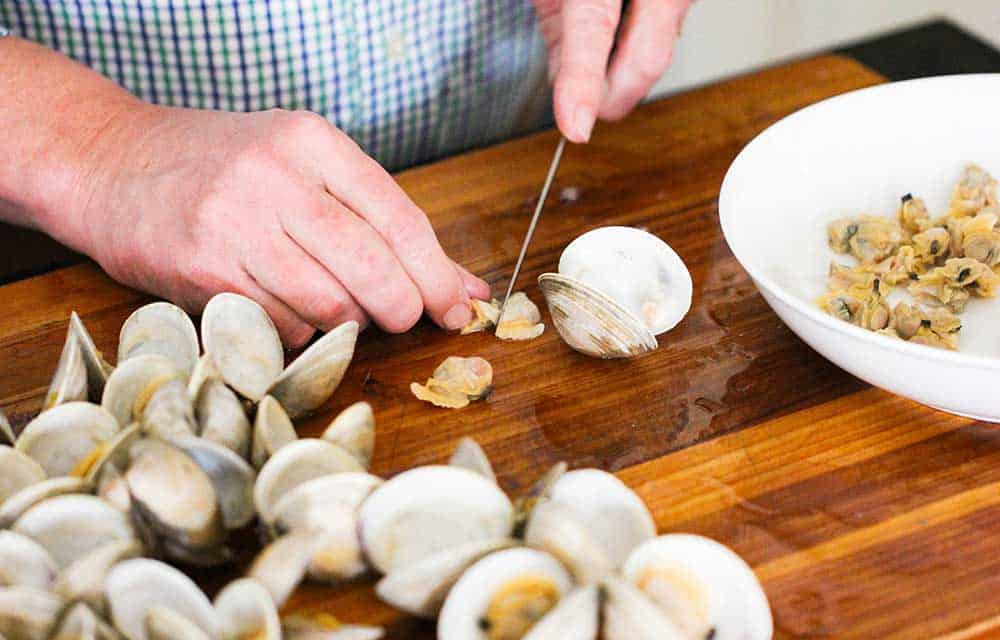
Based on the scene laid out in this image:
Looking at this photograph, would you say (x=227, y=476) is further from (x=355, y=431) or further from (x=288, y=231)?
(x=288, y=231)

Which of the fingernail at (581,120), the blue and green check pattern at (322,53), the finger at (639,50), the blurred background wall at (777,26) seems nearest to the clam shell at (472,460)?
the fingernail at (581,120)

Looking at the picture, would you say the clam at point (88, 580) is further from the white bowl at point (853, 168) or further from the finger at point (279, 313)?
the white bowl at point (853, 168)

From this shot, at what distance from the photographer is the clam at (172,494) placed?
0.65 meters

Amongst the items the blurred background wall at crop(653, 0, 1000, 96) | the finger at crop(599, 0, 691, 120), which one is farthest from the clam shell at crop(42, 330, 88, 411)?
the blurred background wall at crop(653, 0, 1000, 96)

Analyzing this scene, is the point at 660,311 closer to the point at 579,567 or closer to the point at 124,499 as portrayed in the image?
the point at 579,567

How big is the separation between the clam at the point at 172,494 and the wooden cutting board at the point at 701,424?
6cm

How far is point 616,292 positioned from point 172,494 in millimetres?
417

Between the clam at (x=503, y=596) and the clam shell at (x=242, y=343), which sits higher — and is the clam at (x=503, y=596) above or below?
above

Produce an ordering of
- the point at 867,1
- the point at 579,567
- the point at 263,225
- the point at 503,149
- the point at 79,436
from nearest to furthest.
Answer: the point at 579,567, the point at 79,436, the point at 263,225, the point at 503,149, the point at 867,1

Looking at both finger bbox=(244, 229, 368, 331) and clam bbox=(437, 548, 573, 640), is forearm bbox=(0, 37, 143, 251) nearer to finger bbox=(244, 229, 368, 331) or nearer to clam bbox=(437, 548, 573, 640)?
finger bbox=(244, 229, 368, 331)

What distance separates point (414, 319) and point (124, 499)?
30 centimetres

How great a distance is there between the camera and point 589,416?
0.84 metres

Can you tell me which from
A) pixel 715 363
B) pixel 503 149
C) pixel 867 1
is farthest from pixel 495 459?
pixel 867 1

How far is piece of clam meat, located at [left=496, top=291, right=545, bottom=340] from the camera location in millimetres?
922
